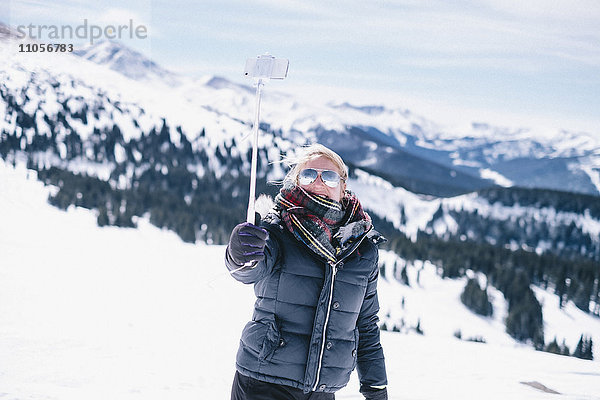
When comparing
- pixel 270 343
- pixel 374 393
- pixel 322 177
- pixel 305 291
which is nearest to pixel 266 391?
pixel 270 343

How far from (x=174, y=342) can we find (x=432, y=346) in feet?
19.5

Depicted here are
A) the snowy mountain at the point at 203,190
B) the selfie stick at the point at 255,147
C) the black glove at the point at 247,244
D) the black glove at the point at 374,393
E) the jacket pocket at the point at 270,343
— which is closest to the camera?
the black glove at the point at 247,244

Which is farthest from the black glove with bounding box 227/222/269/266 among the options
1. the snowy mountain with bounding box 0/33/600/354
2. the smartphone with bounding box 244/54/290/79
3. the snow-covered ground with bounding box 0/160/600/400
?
the snowy mountain with bounding box 0/33/600/354

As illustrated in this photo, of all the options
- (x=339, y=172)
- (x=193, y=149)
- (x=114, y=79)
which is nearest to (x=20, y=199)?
(x=339, y=172)

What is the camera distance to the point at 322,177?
3078mm

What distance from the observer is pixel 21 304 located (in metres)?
11.2

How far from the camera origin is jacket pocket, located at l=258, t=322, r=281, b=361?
9.21 feet

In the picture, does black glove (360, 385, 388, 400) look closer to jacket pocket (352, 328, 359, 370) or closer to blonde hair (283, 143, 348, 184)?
jacket pocket (352, 328, 359, 370)

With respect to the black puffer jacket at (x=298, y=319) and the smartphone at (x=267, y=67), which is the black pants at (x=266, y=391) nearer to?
the black puffer jacket at (x=298, y=319)

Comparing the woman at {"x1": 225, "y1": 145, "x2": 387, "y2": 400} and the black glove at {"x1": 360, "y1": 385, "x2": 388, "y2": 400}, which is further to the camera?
the black glove at {"x1": 360, "y1": 385, "x2": 388, "y2": 400}

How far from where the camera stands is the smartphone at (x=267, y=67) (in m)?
2.96

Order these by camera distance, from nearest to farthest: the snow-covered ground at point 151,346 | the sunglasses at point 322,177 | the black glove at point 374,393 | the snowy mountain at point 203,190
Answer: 1. the sunglasses at point 322,177
2. the black glove at point 374,393
3. the snow-covered ground at point 151,346
4. the snowy mountain at point 203,190

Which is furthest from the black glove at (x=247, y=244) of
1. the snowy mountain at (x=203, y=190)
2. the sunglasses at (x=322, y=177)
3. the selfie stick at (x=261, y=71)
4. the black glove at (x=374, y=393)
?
the snowy mountain at (x=203, y=190)

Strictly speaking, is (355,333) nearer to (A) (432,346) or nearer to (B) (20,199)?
(A) (432,346)
